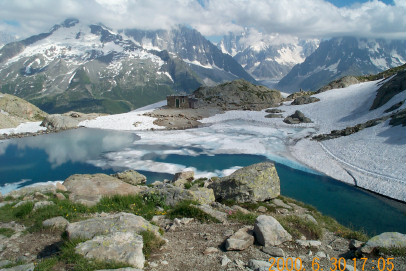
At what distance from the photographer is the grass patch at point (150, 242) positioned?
23.9 ft

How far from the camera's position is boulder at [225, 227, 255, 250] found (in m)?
7.68

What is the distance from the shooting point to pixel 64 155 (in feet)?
132

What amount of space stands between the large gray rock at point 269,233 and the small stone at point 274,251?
21 cm

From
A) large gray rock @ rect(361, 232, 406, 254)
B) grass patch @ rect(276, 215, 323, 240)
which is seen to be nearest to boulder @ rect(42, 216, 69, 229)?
grass patch @ rect(276, 215, 323, 240)

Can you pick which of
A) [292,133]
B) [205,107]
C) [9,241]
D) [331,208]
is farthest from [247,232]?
[205,107]

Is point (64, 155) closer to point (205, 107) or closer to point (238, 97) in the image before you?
point (205, 107)

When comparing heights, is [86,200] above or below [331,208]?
above

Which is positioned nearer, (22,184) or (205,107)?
(22,184)

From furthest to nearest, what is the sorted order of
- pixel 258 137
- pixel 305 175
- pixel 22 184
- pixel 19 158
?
1. pixel 258 137
2. pixel 19 158
3. pixel 305 175
4. pixel 22 184

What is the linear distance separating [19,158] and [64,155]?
6.19 meters

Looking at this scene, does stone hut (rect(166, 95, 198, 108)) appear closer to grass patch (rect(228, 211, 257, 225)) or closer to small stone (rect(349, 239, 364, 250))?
grass patch (rect(228, 211, 257, 225))

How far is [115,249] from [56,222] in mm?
4293

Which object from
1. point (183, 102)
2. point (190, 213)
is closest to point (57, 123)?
point (183, 102)

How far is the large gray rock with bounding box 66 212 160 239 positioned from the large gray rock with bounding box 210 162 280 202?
31.7 feet
